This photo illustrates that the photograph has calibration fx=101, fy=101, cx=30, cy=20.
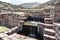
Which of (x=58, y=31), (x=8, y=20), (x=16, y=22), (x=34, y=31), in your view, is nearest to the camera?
(x=58, y=31)

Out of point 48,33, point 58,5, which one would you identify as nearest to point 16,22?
point 48,33

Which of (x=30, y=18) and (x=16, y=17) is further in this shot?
(x=30, y=18)

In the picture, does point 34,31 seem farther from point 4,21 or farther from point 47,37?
point 4,21

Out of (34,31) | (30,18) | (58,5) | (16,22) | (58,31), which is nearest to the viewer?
(58,31)

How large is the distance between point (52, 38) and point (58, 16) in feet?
3.17

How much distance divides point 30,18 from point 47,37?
6505mm

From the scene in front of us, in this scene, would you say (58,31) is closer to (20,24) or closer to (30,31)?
(30,31)

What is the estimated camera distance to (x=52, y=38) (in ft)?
13.8

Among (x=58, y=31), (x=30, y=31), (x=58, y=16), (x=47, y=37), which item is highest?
(x=58, y=16)

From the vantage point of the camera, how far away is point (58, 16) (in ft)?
14.0

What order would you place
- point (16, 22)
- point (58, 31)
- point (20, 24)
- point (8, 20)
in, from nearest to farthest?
point (58, 31) → point (20, 24) → point (16, 22) → point (8, 20)

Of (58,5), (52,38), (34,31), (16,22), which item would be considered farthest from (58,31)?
(16,22)

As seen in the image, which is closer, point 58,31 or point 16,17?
point 58,31

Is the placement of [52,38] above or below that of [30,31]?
above
